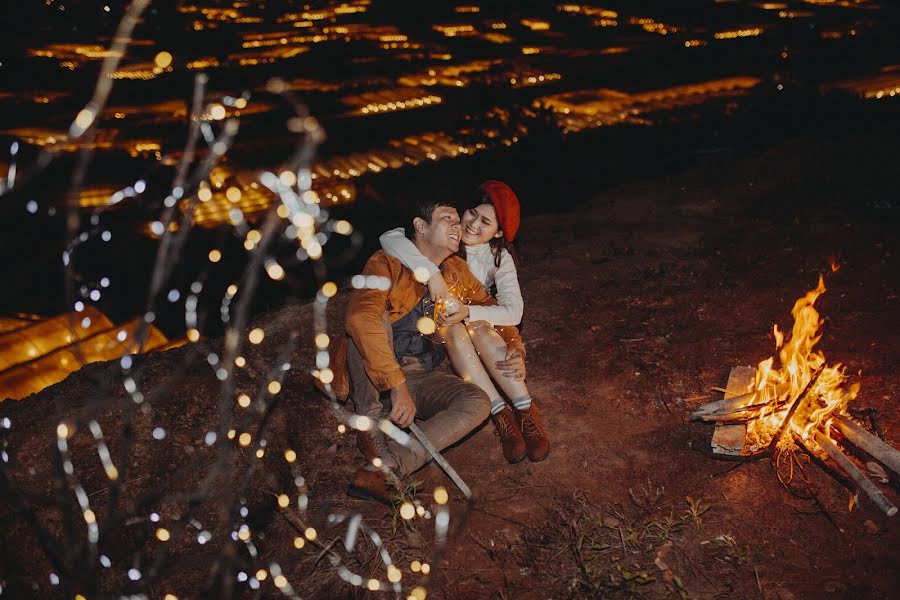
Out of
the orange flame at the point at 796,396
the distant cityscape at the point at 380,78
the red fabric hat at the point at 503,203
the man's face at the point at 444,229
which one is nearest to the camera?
the orange flame at the point at 796,396

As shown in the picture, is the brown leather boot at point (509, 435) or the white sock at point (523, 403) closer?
the brown leather boot at point (509, 435)

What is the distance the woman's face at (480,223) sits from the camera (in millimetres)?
3980

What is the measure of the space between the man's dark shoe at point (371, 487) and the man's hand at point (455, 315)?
1.00 meters

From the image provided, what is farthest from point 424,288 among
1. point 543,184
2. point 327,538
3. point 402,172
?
point 543,184

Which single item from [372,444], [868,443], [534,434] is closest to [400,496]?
[372,444]

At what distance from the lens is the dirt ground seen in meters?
3.13

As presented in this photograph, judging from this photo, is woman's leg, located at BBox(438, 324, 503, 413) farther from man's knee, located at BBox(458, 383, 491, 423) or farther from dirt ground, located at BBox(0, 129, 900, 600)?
dirt ground, located at BBox(0, 129, 900, 600)

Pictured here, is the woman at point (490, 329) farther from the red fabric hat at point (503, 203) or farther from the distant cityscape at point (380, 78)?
the distant cityscape at point (380, 78)

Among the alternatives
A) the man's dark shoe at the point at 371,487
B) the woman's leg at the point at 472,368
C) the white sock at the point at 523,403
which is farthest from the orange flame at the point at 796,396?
the man's dark shoe at the point at 371,487

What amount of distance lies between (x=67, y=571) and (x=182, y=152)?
9.33 metres

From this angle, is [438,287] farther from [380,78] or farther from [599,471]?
[380,78]

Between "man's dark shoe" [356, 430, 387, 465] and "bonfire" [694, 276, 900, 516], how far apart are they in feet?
6.66

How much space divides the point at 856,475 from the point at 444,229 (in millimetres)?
2669

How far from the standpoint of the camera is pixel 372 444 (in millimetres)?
3723
